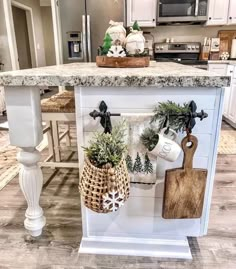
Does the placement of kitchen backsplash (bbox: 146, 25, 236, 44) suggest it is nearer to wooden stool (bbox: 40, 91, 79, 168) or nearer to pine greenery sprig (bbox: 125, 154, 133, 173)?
wooden stool (bbox: 40, 91, 79, 168)

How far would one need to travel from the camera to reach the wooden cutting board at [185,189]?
1076 millimetres

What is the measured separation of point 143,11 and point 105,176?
3.84 meters

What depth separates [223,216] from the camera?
1651 mm

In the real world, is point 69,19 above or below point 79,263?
above

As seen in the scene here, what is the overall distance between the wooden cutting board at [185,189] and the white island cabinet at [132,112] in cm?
7

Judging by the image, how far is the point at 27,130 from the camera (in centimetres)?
117

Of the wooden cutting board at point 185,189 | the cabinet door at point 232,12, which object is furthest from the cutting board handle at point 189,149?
the cabinet door at point 232,12

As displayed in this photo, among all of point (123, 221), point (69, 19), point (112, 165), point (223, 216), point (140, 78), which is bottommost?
point (223, 216)

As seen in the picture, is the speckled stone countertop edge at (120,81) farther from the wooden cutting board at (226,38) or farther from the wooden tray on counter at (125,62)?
the wooden cutting board at (226,38)

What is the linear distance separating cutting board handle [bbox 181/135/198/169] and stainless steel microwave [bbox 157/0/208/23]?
347 cm

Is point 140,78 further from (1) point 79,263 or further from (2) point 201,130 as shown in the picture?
(1) point 79,263

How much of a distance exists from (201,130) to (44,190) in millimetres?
1409

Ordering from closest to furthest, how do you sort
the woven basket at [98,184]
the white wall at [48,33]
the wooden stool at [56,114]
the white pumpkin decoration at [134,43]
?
the woven basket at [98,184], the white pumpkin decoration at [134,43], the wooden stool at [56,114], the white wall at [48,33]

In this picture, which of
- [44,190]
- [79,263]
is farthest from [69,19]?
[79,263]
